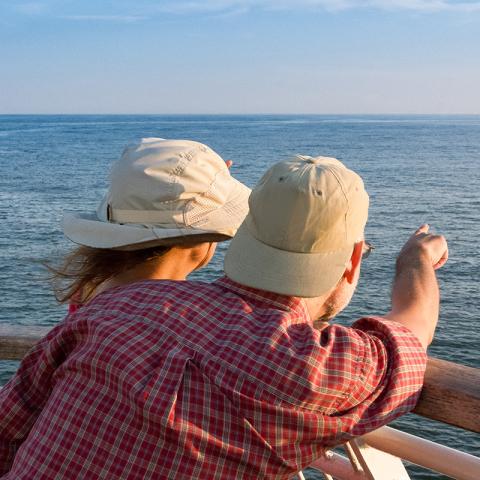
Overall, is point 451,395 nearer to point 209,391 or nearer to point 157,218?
point 209,391

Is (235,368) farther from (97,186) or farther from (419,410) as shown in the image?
(97,186)

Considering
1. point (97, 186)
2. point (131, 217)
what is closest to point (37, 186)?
point (97, 186)

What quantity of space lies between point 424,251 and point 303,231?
0.51m

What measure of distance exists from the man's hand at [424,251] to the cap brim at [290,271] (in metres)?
0.38

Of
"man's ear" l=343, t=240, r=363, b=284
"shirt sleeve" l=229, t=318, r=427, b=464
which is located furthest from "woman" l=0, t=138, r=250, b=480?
"man's ear" l=343, t=240, r=363, b=284

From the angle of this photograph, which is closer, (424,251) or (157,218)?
(424,251)

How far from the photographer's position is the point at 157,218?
2285 millimetres

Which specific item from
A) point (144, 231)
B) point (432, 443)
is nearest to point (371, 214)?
point (144, 231)

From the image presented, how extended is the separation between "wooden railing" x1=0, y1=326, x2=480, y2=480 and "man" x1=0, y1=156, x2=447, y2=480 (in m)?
0.08

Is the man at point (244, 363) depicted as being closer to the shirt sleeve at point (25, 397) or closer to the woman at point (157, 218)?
the shirt sleeve at point (25, 397)

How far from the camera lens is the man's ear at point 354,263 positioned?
1.91 meters

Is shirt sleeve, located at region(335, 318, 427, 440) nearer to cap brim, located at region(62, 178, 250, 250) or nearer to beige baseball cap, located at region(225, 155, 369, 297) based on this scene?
beige baseball cap, located at region(225, 155, 369, 297)

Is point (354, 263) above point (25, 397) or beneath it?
above

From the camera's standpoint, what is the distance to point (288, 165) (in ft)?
6.22
